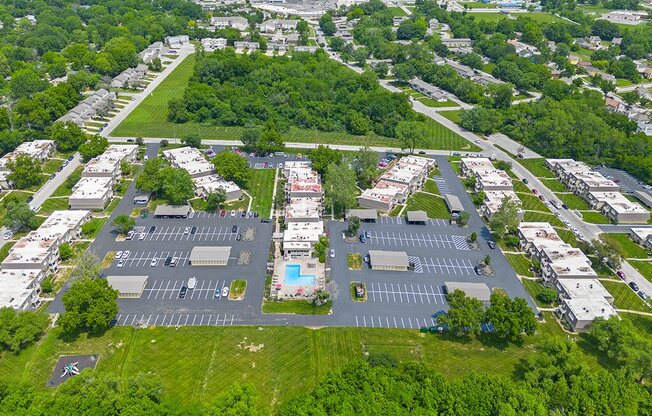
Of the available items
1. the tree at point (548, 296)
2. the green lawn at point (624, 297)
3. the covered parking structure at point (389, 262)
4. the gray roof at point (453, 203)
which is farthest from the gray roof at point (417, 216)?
the green lawn at point (624, 297)

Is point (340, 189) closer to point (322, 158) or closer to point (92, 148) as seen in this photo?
point (322, 158)

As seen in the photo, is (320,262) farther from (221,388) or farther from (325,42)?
(325,42)

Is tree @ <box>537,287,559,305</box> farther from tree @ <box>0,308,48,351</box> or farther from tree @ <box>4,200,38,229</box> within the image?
tree @ <box>4,200,38,229</box>

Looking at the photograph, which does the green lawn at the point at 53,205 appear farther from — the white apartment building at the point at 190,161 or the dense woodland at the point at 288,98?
the dense woodland at the point at 288,98

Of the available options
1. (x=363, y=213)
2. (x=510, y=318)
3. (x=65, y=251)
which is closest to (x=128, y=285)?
(x=65, y=251)

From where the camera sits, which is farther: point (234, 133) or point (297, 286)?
point (234, 133)

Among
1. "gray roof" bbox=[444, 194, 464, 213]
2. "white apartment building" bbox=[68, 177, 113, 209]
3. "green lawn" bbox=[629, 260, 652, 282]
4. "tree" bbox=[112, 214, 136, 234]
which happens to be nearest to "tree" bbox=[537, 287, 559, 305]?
"green lawn" bbox=[629, 260, 652, 282]
